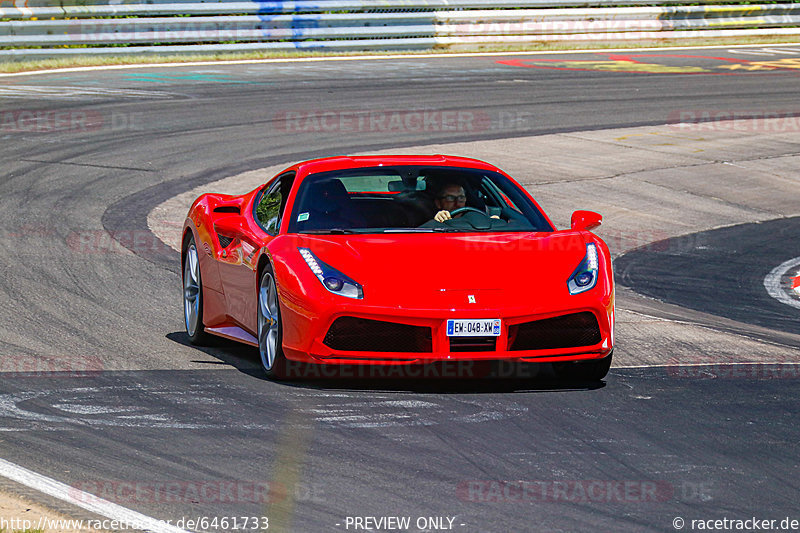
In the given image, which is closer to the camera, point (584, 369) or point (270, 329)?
point (584, 369)

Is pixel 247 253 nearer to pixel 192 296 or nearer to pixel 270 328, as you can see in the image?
pixel 270 328

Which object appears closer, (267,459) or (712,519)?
(712,519)

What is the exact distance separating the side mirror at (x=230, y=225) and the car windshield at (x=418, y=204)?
1.50 feet

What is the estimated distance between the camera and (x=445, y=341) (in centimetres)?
663

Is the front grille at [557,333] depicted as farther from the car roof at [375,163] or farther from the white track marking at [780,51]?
the white track marking at [780,51]

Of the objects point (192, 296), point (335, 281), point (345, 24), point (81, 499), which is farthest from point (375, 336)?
point (345, 24)

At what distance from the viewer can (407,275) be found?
6.83 metres

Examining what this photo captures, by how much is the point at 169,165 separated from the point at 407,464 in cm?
1190

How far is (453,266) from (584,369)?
0.92 metres

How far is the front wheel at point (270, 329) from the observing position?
23.0 feet

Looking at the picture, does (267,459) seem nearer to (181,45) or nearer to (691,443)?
(691,443)

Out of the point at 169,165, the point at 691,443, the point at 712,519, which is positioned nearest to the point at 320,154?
the point at 169,165

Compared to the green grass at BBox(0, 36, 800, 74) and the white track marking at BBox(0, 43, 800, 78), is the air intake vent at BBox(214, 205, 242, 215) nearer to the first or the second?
the white track marking at BBox(0, 43, 800, 78)

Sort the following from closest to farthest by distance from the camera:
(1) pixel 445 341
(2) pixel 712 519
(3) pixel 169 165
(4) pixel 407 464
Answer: (2) pixel 712 519 < (4) pixel 407 464 < (1) pixel 445 341 < (3) pixel 169 165
